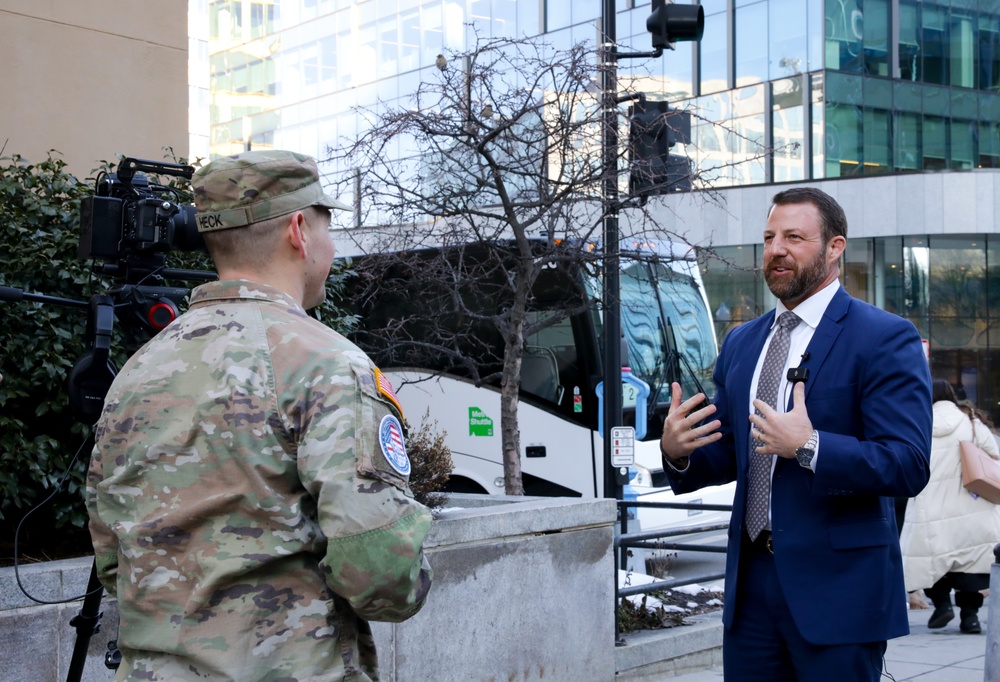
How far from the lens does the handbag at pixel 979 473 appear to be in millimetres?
9016

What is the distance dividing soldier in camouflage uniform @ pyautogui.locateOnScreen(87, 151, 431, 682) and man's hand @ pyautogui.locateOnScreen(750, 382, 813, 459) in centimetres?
123

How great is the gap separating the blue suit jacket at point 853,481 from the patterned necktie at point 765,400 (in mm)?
68

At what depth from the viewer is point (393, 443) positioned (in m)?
2.27

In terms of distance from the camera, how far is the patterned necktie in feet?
11.5

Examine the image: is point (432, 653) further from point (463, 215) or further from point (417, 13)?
point (417, 13)

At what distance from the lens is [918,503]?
935cm

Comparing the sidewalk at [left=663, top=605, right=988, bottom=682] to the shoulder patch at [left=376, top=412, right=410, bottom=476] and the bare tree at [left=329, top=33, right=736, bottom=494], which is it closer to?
the bare tree at [left=329, top=33, right=736, bottom=494]

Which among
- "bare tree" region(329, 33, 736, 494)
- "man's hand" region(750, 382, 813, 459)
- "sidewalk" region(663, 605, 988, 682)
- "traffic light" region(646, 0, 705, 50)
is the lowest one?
"sidewalk" region(663, 605, 988, 682)

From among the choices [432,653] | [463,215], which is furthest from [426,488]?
[463,215]

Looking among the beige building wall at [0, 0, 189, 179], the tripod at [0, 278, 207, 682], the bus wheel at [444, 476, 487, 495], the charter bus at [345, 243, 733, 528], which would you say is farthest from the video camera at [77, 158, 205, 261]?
the bus wheel at [444, 476, 487, 495]

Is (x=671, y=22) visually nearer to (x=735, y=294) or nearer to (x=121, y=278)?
(x=121, y=278)

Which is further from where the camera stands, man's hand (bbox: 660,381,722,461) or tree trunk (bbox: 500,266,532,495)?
tree trunk (bbox: 500,266,532,495)

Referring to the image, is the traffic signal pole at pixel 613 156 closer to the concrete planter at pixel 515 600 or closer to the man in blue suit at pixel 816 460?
the concrete planter at pixel 515 600

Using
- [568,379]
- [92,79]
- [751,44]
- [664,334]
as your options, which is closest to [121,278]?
[92,79]
